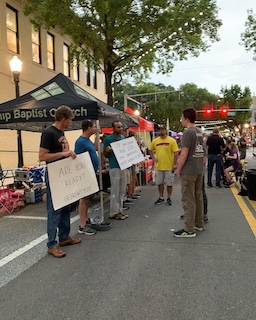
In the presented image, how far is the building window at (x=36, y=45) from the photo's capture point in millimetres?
16453

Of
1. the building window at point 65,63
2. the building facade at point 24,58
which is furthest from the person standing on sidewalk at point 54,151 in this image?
the building window at point 65,63

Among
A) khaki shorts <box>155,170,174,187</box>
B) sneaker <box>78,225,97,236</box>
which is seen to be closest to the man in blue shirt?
sneaker <box>78,225,97,236</box>

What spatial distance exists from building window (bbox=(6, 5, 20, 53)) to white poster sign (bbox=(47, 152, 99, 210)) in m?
12.1

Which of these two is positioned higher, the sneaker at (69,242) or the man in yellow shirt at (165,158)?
the man in yellow shirt at (165,158)

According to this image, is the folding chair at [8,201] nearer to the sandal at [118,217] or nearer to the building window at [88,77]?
the sandal at [118,217]

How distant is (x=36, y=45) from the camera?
1680 centimetres

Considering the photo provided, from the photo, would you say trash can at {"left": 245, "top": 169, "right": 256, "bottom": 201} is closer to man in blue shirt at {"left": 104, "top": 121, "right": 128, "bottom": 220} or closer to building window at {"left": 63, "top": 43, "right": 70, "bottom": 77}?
man in blue shirt at {"left": 104, "top": 121, "right": 128, "bottom": 220}

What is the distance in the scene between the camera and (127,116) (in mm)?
8586

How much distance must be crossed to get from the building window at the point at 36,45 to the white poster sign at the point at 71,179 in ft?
44.8

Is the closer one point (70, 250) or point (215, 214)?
point (70, 250)

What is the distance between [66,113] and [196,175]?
7.24 feet

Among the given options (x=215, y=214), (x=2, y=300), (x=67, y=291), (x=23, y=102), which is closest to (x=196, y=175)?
(x=215, y=214)

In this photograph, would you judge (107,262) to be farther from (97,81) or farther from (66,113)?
(97,81)

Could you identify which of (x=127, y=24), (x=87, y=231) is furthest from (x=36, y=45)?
(x=87, y=231)
